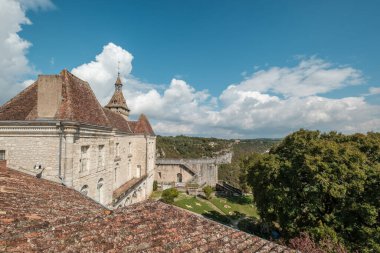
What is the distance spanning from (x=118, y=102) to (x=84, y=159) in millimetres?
21067

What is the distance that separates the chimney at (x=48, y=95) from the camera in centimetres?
1234

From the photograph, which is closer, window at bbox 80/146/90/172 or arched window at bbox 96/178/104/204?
window at bbox 80/146/90/172

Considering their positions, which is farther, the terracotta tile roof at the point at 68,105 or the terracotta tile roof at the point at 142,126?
the terracotta tile roof at the point at 142,126

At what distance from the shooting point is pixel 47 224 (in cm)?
490

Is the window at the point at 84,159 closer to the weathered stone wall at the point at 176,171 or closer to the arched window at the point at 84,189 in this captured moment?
the arched window at the point at 84,189

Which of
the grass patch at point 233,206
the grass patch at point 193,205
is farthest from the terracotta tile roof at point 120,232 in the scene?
the grass patch at point 233,206

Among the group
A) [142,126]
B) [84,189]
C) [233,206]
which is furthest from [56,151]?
[233,206]

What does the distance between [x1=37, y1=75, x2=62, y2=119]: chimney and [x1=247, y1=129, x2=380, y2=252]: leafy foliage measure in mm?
14382

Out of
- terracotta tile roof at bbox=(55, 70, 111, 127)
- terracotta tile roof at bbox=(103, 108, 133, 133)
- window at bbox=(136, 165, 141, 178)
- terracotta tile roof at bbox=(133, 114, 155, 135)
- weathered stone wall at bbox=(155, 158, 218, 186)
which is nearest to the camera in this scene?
terracotta tile roof at bbox=(55, 70, 111, 127)

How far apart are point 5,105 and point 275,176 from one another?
58.0 feet

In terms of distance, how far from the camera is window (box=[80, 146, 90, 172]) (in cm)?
1327

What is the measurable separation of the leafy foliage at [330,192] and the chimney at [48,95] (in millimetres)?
14382

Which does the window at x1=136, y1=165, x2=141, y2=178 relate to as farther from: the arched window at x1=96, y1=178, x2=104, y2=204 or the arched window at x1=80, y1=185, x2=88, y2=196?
the arched window at x1=80, y1=185, x2=88, y2=196

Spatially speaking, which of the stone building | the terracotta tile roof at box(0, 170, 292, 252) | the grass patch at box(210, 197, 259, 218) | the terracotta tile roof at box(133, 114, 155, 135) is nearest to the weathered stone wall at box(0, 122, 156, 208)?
the stone building
